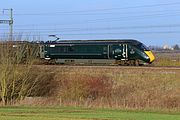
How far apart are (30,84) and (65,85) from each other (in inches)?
170

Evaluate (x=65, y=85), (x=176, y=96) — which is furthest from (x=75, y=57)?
(x=176, y=96)

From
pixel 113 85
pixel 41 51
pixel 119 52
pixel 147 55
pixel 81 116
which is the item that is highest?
pixel 41 51

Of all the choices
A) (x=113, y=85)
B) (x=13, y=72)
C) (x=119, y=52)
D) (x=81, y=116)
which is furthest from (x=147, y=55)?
(x=81, y=116)

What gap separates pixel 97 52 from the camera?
5547 cm

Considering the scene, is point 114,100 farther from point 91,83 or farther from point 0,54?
point 0,54

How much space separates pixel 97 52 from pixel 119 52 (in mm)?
3040

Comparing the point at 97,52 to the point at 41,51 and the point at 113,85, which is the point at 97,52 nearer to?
the point at 41,51

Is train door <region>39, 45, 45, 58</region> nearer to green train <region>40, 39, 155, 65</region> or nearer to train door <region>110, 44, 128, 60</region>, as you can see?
green train <region>40, 39, 155, 65</region>

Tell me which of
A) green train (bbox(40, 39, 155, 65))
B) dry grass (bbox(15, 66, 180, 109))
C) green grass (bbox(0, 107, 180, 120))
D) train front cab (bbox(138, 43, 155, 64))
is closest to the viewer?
green grass (bbox(0, 107, 180, 120))

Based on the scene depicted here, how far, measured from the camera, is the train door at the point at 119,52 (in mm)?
53656

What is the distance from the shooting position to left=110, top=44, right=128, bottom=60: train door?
53.7 metres

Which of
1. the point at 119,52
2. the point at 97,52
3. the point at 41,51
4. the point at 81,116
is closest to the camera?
the point at 81,116

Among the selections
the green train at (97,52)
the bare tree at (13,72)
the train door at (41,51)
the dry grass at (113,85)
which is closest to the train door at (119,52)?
the green train at (97,52)

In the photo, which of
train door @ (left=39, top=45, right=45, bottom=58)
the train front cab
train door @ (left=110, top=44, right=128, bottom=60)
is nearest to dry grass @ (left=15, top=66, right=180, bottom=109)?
train door @ (left=110, top=44, right=128, bottom=60)
